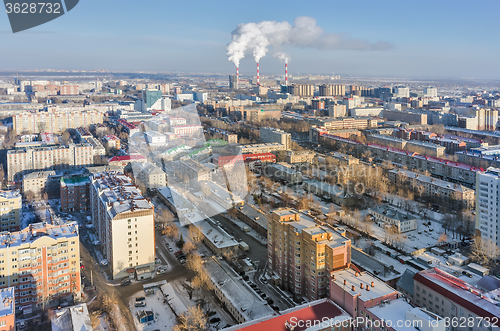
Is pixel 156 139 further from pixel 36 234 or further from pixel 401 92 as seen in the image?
pixel 401 92

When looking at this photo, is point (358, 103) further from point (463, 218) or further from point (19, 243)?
point (19, 243)

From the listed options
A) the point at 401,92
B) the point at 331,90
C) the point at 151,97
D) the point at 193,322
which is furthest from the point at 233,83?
the point at 193,322

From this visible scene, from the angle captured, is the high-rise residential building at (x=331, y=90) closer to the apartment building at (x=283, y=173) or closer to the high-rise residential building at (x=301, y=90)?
the high-rise residential building at (x=301, y=90)

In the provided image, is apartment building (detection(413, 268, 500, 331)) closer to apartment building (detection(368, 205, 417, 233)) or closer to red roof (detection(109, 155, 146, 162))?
apartment building (detection(368, 205, 417, 233))

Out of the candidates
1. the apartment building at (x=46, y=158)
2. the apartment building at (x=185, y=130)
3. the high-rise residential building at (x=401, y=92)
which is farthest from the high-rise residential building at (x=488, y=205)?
the high-rise residential building at (x=401, y=92)

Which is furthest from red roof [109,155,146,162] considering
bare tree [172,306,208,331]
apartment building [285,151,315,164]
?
bare tree [172,306,208,331]
